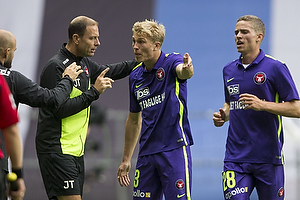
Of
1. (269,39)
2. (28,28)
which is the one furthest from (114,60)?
(269,39)

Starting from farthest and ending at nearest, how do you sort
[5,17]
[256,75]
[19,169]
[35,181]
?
[5,17] → [35,181] → [256,75] → [19,169]

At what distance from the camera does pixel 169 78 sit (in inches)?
215

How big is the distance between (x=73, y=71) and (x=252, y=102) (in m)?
1.85

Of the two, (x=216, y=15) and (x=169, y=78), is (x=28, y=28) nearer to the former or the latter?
(x=216, y=15)

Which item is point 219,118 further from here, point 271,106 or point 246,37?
point 246,37

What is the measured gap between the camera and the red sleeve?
11.8 ft

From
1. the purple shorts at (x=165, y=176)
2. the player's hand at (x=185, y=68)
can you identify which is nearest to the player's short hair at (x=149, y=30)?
the player's hand at (x=185, y=68)

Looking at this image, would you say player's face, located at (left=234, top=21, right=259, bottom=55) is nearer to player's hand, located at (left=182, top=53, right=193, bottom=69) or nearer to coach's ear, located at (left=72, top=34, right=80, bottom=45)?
player's hand, located at (left=182, top=53, right=193, bottom=69)

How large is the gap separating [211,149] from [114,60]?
2839 mm

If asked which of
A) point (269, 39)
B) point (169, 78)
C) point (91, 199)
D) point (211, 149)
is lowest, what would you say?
point (91, 199)

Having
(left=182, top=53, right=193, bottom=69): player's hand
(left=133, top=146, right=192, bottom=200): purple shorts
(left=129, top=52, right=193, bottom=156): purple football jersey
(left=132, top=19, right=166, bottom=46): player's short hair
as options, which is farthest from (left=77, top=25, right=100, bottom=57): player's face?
(left=133, top=146, right=192, bottom=200): purple shorts

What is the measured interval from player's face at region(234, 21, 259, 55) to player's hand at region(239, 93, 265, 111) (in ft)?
2.20

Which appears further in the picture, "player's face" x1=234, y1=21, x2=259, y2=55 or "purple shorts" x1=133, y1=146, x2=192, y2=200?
"player's face" x1=234, y1=21, x2=259, y2=55

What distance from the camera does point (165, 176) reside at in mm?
5305
